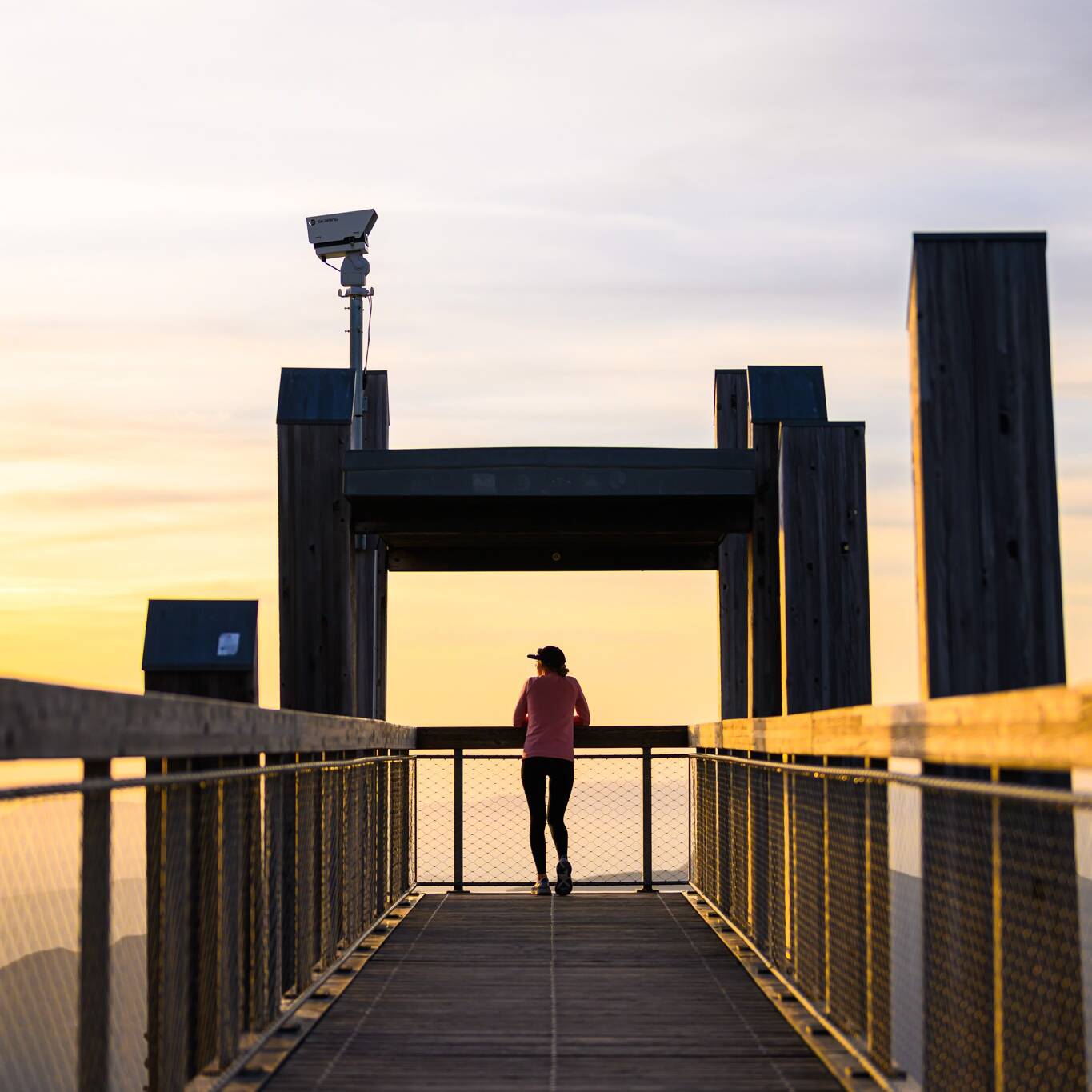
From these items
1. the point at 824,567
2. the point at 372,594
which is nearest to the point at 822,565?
the point at 824,567

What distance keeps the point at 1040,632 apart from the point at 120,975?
10.2ft

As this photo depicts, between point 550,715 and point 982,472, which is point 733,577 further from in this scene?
point 982,472

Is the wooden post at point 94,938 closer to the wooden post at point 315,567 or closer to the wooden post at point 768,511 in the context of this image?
the wooden post at point 315,567

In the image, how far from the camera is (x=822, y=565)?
1150 cm

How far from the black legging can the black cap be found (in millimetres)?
716

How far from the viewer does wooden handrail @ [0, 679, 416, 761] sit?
3492 millimetres

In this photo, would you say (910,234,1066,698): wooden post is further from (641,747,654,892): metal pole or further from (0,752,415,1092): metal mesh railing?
(641,747,654,892): metal pole

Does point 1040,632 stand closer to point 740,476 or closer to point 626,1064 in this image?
point 626,1064

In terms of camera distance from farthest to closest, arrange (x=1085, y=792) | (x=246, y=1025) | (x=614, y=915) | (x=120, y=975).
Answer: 1. (x=614, y=915)
2. (x=246, y=1025)
3. (x=120, y=975)
4. (x=1085, y=792)

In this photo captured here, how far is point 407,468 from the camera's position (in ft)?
42.2

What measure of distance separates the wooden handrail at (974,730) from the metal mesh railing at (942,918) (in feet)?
0.27

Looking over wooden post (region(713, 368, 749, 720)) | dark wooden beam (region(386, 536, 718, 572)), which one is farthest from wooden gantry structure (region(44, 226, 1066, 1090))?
dark wooden beam (region(386, 536, 718, 572))

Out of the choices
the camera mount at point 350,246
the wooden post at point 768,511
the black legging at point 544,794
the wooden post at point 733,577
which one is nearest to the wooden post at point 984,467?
the wooden post at point 768,511

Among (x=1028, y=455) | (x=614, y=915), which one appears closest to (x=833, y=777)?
(x=1028, y=455)
